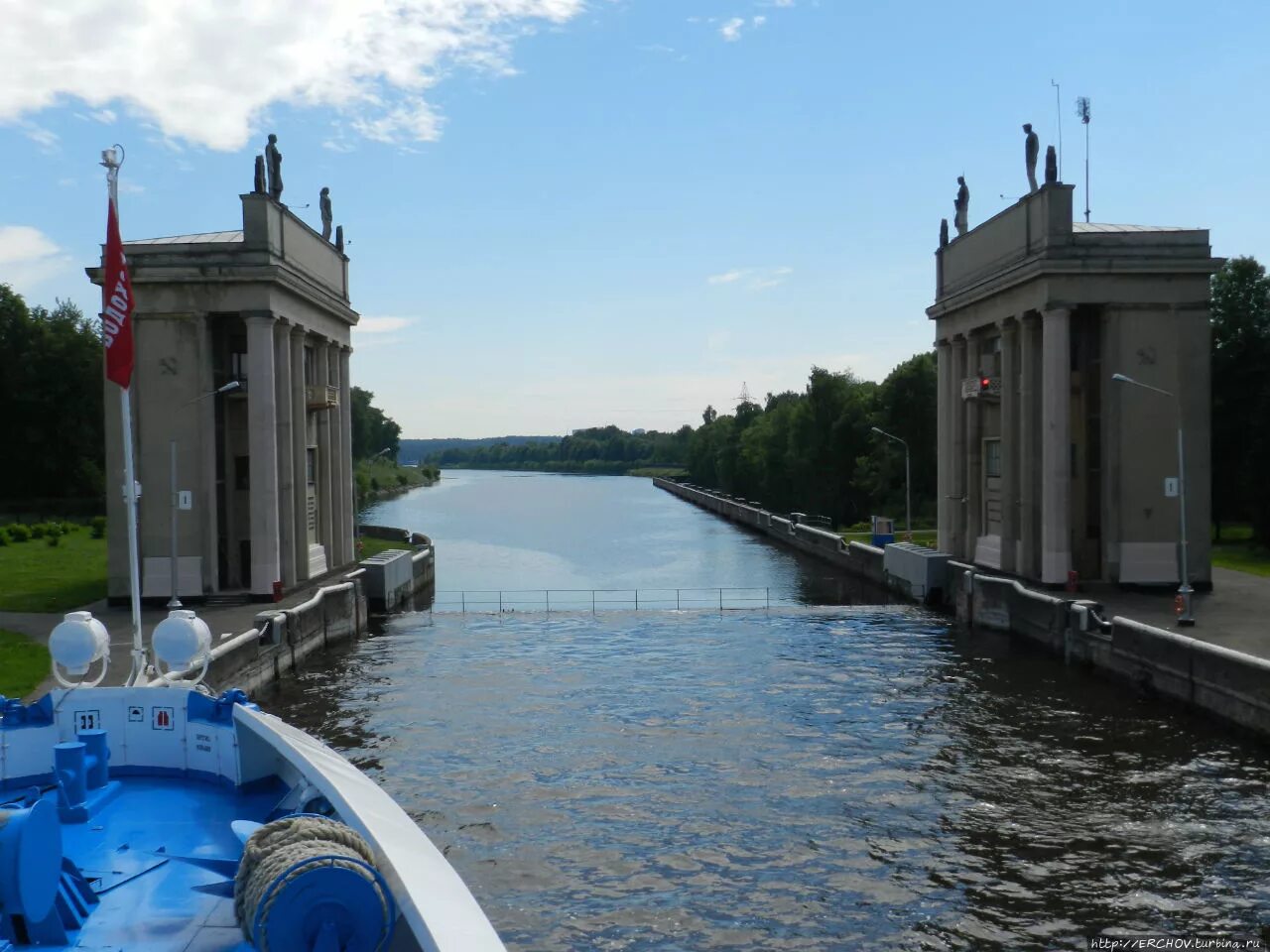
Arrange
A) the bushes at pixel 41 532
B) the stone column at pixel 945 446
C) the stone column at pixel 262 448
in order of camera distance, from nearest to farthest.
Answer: the stone column at pixel 262 448, the stone column at pixel 945 446, the bushes at pixel 41 532

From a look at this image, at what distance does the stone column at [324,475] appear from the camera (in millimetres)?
49750

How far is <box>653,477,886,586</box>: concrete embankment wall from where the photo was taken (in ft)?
192

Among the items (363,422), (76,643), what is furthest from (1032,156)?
(363,422)

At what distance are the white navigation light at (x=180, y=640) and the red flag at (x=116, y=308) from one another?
337cm

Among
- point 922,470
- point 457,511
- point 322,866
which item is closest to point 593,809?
point 322,866

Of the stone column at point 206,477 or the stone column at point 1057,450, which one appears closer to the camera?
the stone column at point 206,477

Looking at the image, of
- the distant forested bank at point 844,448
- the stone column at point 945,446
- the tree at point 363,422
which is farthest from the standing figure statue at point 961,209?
the tree at point 363,422

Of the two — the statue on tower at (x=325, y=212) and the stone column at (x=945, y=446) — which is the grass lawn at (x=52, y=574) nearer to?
the statue on tower at (x=325, y=212)

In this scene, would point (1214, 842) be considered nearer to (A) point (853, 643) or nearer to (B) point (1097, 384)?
(A) point (853, 643)

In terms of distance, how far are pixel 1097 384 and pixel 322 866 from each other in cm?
4035

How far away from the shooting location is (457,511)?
5556 inches

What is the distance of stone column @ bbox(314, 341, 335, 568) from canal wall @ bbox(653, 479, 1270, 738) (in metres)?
26.4

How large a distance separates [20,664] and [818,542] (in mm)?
55529

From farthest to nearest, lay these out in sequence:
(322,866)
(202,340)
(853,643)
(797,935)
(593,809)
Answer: (202,340), (853,643), (593,809), (797,935), (322,866)
